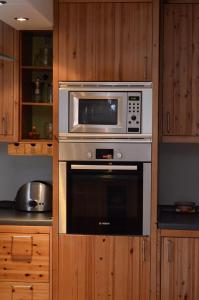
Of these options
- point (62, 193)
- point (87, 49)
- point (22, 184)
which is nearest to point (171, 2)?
point (87, 49)

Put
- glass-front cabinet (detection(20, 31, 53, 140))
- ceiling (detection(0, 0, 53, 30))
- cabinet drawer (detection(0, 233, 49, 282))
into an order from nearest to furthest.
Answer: ceiling (detection(0, 0, 53, 30)), cabinet drawer (detection(0, 233, 49, 282)), glass-front cabinet (detection(20, 31, 53, 140))

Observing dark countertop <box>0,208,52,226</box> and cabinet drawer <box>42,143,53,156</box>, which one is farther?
cabinet drawer <box>42,143,53,156</box>

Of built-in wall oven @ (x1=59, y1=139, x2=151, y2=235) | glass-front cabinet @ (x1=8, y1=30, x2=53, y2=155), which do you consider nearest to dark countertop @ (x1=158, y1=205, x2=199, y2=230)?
built-in wall oven @ (x1=59, y1=139, x2=151, y2=235)

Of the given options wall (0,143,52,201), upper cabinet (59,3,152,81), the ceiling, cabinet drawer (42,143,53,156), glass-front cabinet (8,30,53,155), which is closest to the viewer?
the ceiling

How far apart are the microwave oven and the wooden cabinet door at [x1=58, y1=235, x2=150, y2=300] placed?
0.76 meters

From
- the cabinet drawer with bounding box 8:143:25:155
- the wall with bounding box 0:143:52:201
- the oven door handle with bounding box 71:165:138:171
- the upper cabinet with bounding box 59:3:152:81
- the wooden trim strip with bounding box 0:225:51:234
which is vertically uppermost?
the upper cabinet with bounding box 59:3:152:81

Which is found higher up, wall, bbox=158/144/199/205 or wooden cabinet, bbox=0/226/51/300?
wall, bbox=158/144/199/205

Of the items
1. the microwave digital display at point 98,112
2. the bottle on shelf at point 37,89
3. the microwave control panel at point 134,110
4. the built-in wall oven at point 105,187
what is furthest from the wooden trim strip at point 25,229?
the bottle on shelf at point 37,89

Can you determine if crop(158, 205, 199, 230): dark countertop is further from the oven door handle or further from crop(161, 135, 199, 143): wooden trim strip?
crop(161, 135, 199, 143): wooden trim strip

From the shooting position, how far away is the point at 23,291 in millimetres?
3621

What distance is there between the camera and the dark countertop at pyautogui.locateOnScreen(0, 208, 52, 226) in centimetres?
360

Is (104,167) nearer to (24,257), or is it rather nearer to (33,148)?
(33,148)

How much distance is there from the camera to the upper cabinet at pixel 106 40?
348cm

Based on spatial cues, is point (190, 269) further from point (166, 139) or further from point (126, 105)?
point (126, 105)
